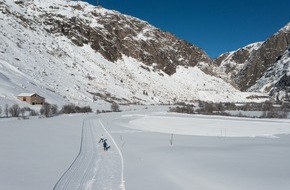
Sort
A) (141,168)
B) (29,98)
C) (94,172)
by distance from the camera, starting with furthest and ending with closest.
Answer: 1. (29,98)
2. (141,168)
3. (94,172)

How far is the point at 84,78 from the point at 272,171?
113095 mm

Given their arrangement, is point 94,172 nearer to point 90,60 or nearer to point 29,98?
point 29,98

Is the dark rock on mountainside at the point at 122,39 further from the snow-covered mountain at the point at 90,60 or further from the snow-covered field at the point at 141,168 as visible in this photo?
the snow-covered field at the point at 141,168

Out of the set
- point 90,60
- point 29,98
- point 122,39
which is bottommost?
point 29,98

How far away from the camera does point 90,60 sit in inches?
5615

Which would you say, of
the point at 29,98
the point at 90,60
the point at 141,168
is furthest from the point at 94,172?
the point at 90,60

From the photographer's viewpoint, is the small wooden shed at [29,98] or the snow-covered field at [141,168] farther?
the small wooden shed at [29,98]

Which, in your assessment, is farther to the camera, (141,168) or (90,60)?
(90,60)

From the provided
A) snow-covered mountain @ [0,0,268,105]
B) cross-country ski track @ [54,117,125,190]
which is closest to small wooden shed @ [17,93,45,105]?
snow-covered mountain @ [0,0,268,105]

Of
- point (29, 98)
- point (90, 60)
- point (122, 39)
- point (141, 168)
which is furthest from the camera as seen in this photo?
point (122, 39)

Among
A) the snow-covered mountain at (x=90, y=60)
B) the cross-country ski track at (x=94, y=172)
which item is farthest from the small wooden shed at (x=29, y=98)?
the cross-country ski track at (x=94, y=172)

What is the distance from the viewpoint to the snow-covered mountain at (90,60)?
102312 mm

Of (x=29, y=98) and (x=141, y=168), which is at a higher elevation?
(x=29, y=98)

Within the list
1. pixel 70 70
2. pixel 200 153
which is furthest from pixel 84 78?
pixel 200 153
